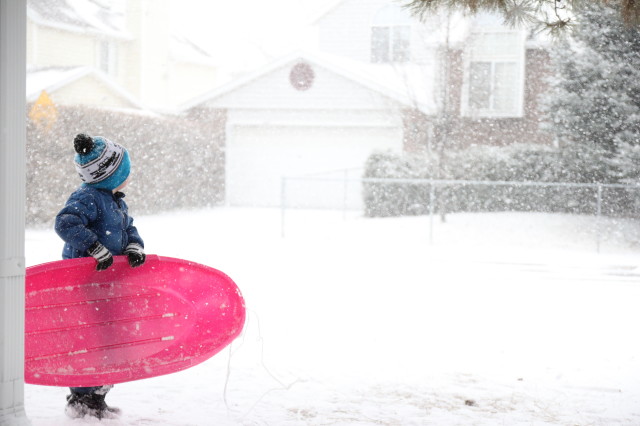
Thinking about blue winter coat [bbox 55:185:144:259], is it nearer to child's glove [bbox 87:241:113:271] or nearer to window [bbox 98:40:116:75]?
child's glove [bbox 87:241:113:271]

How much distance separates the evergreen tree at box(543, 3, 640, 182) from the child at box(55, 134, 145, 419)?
39.3 feet

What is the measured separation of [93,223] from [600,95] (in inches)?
517

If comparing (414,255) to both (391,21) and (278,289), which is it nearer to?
(278,289)

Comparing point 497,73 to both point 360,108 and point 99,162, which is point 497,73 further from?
point 99,162

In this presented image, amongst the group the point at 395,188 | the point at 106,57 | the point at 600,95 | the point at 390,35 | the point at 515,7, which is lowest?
the point at 395,188

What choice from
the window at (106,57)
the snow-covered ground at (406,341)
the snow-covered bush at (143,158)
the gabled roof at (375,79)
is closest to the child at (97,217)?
the snow-covered ground at (406,341)

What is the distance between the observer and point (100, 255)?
349cm

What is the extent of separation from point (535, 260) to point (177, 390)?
27.7ft

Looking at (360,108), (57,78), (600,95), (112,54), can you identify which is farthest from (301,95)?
(112,54)

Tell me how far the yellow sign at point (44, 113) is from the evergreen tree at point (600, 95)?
1007 centimetres

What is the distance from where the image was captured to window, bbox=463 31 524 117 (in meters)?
19.8

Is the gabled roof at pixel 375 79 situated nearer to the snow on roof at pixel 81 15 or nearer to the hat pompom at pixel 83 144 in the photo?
the snow on roof at pixel 81 15

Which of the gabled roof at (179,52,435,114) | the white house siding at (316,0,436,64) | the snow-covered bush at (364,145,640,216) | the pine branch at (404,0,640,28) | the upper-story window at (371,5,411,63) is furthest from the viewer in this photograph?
the white house siding at (316,0,436,64)

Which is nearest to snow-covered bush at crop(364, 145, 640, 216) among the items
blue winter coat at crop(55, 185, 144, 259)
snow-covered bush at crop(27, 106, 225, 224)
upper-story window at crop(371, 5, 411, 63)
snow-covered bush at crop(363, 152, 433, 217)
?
snow-covered bush at crop(363, 152, 433, 217)
